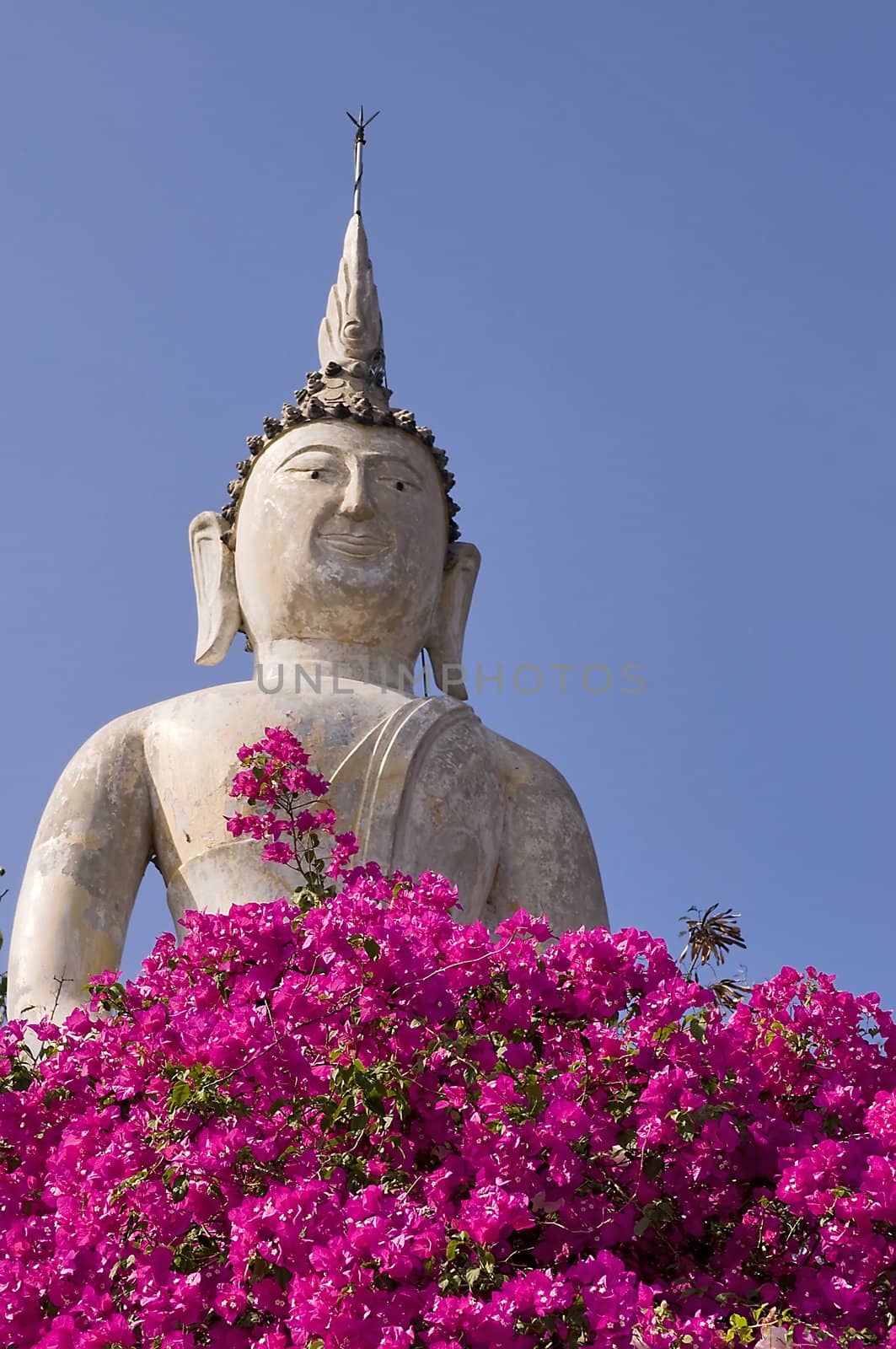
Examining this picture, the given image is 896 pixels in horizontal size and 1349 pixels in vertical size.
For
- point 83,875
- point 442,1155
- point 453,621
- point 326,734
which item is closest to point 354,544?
point 453,621

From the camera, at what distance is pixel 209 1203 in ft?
13.8

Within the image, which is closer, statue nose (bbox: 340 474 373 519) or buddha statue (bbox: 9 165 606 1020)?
buddha statue (bbox: 9 165 606 1020)

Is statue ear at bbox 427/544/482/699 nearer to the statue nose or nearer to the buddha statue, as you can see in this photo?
the buddha statue

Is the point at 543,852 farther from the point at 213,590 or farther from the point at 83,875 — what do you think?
the point at 213,590

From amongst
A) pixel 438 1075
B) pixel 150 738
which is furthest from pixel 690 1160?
pixel 150 738

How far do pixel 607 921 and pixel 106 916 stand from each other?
6.37 feet

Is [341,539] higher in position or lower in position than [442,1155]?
higher

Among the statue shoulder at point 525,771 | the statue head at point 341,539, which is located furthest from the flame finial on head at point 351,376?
the statue shoulder at point 525,771

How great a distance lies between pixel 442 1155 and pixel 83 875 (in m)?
3.06

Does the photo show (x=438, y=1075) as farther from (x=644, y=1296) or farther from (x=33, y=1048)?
(x=33, y=1048)

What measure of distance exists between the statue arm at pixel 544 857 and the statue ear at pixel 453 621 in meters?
0.64

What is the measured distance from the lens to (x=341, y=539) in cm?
775

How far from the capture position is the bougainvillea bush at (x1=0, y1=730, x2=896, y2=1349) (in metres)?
3.86

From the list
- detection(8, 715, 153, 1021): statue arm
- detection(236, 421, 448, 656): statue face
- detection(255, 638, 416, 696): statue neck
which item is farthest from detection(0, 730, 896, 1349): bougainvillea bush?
detection(236, 421, 448, 656): statue face
